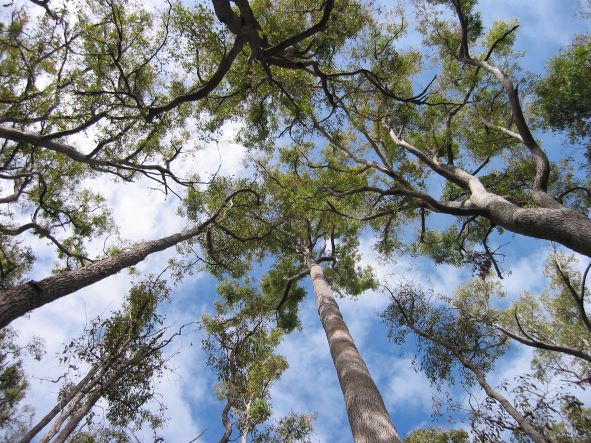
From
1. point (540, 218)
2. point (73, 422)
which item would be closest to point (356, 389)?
point (540, 218)

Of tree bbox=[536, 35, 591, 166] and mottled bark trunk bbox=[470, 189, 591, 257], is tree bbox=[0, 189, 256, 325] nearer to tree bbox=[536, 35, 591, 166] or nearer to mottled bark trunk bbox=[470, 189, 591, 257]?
mottled bark trunk bbox=[470, 189, 591, 257]

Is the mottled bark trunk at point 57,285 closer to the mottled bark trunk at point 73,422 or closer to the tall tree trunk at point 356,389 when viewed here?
the mottled bark trunk at point 73,422

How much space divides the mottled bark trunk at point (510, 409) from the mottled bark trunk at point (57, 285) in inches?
325

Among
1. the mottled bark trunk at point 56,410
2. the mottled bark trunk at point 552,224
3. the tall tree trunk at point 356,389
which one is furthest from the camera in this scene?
the mottled bark trunk at point 56,410

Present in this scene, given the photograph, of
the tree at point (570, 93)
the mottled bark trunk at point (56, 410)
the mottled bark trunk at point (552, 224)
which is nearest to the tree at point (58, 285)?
the mottled bark trunk at point (56, 410)

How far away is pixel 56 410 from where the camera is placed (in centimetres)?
704

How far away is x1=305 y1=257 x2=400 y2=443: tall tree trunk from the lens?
17.3 feet

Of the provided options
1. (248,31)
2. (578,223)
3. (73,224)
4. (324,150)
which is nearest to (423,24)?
(324,150)

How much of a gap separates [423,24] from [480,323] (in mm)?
10839

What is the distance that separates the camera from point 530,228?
18.8 ft

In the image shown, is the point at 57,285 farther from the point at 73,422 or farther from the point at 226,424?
the point at 226,424

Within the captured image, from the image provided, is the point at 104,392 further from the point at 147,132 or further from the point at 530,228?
the point at 530,228

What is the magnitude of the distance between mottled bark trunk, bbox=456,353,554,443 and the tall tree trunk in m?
3.43

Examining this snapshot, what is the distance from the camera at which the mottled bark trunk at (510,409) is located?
702 cm
